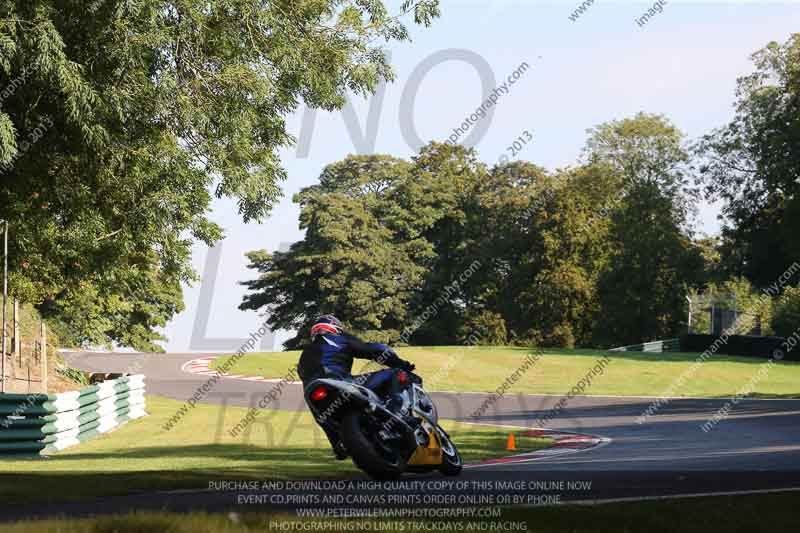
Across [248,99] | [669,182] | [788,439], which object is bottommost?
[788,439]

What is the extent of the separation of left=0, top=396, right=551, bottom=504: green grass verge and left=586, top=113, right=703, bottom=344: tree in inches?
1820

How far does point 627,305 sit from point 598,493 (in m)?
65.9

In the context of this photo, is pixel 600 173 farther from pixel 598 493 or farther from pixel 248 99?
pixel 598 493

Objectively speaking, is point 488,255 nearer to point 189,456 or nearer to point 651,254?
point 651,254

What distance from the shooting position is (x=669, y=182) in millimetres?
79312

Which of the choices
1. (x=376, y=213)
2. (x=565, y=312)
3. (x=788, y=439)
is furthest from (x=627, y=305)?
(x=788, y=439)

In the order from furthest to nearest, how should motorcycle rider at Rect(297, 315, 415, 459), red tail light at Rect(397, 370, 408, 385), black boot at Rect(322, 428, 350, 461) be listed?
red tail light at Rect(397, 370, 408, 385), black boot at Rect(322, 428, 350, 461), motorcycle rider at Rect(297, 315, 415, 459)

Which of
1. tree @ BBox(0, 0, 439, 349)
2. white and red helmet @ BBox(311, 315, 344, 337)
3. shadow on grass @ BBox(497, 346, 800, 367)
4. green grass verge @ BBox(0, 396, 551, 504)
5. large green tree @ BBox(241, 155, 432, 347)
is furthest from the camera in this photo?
large green tree @ BBox(241, 155, 432, 347)

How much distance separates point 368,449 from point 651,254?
67.3m

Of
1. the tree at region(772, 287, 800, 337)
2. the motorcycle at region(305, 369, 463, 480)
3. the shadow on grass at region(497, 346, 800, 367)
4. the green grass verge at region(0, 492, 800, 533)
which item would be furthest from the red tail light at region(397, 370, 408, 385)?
the tree at region(772, 287, 800, 337)

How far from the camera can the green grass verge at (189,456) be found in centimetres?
1228

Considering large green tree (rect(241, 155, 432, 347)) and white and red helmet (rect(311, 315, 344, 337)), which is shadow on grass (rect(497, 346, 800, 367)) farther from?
white and red helmet (rect(311, 315, 344, 337))

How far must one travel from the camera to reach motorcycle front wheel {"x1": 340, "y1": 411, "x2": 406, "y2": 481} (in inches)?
406

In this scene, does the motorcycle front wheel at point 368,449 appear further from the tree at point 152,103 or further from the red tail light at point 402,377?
the tree at point 152,103
